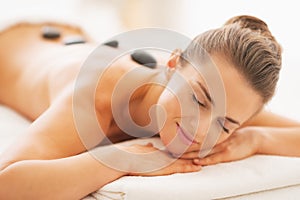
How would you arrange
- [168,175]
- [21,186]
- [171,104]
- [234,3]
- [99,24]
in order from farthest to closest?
[99,24], [234,3], [171,104], [168,175], [21,186]

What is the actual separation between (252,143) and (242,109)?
140mm

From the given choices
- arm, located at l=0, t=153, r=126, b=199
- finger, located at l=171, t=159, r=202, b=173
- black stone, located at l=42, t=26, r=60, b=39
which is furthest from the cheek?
black stone, located at l=42, t=26, r=60, b=39

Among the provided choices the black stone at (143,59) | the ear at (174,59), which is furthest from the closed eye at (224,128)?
the black stone at (143,59)

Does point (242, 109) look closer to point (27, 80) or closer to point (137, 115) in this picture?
point (137, 115)

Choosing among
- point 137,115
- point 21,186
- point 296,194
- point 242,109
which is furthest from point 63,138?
point 296,194

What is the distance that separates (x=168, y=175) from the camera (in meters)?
0.95

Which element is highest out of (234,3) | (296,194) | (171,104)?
(234,3)

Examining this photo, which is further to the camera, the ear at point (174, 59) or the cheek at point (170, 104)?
the ear at point (174, 59)

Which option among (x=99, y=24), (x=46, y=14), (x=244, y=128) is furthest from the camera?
(x=99, y=24)

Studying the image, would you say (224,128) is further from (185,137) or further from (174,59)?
(174,59)

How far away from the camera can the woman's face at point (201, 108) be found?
981 mm

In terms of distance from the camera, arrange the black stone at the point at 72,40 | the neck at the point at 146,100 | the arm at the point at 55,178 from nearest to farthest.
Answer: the arm at the point at 55,178 < the neck at the point at 146,100 < the black stone at the point at 72,40

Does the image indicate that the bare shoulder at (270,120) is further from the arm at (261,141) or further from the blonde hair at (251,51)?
the blonde hair at (251,51)

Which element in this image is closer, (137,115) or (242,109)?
(242,109)
